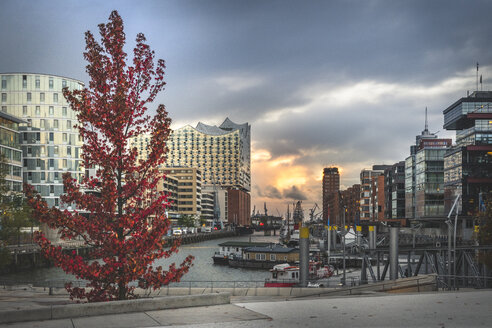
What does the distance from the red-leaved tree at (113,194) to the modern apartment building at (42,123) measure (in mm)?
120403

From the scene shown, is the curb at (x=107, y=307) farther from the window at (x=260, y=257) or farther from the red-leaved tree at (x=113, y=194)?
the window at (x=260, y=257)

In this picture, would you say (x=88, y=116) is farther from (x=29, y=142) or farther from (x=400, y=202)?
(x=400, y=202)

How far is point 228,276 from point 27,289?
4361cm

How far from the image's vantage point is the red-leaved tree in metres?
17.6

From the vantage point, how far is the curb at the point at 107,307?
1387 cm

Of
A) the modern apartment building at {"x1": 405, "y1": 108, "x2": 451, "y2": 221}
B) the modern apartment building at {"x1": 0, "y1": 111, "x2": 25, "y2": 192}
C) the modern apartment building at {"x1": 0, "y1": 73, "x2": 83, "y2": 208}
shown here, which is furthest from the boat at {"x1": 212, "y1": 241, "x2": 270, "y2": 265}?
the modern apartment building at {"x1": 405, "y1": 108, "x2": 451, "y2": 221}

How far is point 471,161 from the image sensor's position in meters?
121

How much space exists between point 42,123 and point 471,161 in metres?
108

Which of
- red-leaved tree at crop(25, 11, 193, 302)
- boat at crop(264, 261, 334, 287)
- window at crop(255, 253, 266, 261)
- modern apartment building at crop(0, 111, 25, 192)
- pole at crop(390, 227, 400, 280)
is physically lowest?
window at crop(255, 253, 266, 261)

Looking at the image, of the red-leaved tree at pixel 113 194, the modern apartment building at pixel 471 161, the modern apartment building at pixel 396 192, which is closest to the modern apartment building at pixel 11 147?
the red-leaved tree at pixel 113 194

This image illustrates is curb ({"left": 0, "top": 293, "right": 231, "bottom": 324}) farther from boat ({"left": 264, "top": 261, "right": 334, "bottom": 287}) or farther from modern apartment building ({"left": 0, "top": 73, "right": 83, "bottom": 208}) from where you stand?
modern apartment building ({"left": 0, "top": 73, "right": 83, "bottom": 208})

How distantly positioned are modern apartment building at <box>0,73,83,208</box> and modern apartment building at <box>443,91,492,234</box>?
93.7 metres

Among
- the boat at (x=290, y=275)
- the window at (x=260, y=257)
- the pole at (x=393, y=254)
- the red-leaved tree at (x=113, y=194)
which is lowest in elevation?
the window at (x=260, y=257)

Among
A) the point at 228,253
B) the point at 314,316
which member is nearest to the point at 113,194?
the point at 314,316
